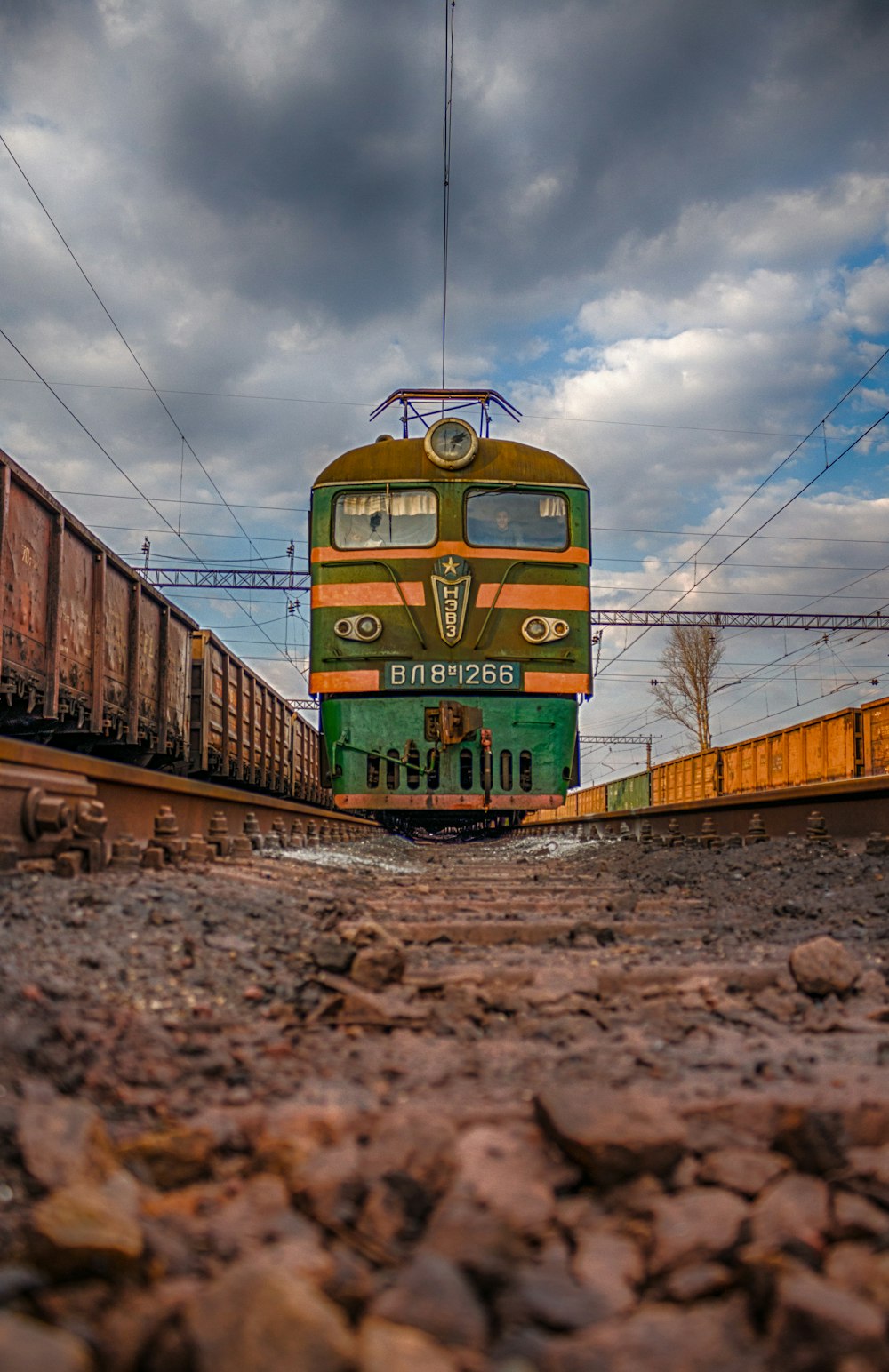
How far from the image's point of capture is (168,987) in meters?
2.13

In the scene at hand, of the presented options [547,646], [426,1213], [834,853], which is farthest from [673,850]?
[426,1213]

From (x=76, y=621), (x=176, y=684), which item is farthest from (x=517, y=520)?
(x=76, y=621)

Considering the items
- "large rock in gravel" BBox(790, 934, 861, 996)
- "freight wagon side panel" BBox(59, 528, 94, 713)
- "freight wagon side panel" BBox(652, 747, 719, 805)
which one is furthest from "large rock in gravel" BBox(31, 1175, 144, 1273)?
"freight wagon side panel" BBox(652, 747, 719, 805)

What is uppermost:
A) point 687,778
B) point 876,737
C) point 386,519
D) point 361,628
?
point 386,519

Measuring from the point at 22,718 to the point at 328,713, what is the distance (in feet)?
9.61

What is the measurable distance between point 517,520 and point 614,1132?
8.65 m

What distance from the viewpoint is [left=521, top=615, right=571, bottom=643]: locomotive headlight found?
362 inches

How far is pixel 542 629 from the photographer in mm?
9227

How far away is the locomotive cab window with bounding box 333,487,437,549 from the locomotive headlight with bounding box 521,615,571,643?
4.24ft

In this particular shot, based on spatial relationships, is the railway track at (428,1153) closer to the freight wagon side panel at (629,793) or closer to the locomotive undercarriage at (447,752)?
the locomotive undercarriage at (447,752)

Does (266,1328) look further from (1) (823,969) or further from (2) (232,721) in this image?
(2) (232,721)

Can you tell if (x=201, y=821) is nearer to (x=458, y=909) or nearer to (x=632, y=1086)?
(x=458, y=909)

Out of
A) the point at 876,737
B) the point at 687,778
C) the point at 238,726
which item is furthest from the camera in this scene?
the point at 687,778

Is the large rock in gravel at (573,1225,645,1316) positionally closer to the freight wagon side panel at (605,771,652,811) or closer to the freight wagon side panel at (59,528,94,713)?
the freight wagon side panel at (59,528,94,713)
